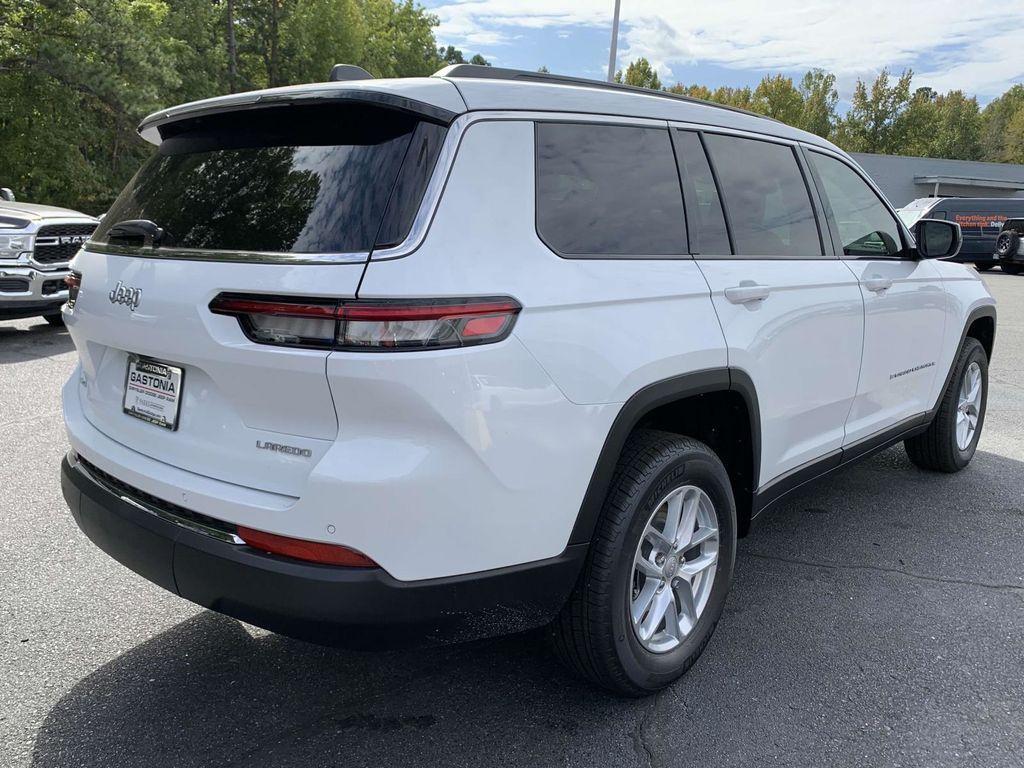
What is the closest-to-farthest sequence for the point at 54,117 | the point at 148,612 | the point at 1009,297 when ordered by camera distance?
the point at 148,612
the point at 1009,297
the point at 54,117

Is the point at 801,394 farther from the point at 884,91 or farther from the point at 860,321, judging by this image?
the point at 884,91

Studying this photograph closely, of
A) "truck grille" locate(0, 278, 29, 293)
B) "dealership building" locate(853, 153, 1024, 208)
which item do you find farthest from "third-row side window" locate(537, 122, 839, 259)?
"dealership building" locate(853, 153, 1024, 208)

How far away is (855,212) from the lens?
3939 mm

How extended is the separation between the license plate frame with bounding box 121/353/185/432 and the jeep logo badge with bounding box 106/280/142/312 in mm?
156

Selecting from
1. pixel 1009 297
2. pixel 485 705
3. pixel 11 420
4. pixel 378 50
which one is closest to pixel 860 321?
pixel 485 705

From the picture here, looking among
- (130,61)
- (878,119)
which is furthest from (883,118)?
(130,61)

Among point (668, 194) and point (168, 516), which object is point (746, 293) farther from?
point (168, 516)

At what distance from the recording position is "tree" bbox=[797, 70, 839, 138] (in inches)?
2943

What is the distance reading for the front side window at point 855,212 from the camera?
374 cm

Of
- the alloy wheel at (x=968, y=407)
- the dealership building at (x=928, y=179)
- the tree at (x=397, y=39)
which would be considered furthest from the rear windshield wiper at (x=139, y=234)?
the dealership building at (x=928, y=179)

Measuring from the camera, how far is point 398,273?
1.95 m

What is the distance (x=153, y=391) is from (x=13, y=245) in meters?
7.34

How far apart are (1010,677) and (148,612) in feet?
10.3

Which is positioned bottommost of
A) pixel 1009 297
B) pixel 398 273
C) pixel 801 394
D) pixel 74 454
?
pixel 1009 297
